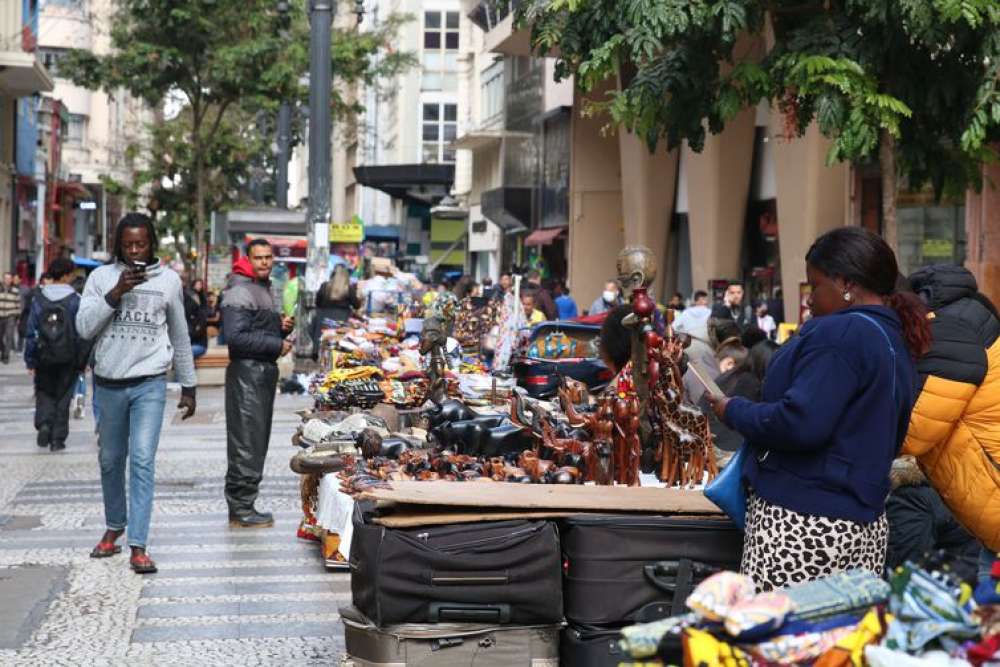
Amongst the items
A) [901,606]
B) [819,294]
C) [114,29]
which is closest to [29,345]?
[819,294]

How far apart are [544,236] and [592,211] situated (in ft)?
10.8

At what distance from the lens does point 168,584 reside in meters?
8.76

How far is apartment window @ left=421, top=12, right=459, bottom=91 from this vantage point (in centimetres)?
6631

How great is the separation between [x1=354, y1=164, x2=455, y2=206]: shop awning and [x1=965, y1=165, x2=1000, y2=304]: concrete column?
41538mm

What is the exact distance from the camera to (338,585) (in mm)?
8828

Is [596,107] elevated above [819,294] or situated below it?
above

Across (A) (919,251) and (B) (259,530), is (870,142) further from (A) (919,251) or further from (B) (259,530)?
(A) (919,251)


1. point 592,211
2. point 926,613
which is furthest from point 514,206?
point 926,613

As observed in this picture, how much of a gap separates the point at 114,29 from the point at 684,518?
1188 inches

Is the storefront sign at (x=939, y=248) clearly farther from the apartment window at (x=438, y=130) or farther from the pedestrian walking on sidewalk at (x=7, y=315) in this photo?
the apartment window at (x=438, y=130)

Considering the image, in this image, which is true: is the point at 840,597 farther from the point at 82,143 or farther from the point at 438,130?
the point at 438,130

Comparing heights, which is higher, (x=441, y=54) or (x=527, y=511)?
(x=441, y=54)

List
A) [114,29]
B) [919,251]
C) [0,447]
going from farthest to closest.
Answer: [114,29] < [919,251] < [0,447]

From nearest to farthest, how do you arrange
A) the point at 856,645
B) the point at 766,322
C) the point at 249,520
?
the point at 856,645 → the point at 249,520 → the point at 766,322
